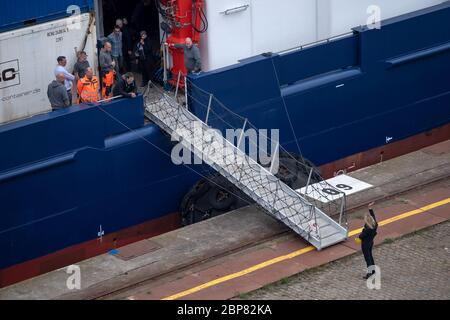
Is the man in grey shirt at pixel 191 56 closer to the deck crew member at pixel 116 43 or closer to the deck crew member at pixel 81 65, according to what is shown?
the deck crew member at pixel 116 43

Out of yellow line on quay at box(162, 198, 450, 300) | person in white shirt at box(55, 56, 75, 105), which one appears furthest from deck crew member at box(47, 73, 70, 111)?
yellow line on quay at box(162, 198, 450, 300)

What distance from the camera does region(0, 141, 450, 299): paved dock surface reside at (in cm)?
1586

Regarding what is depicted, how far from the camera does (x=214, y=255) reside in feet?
55.3

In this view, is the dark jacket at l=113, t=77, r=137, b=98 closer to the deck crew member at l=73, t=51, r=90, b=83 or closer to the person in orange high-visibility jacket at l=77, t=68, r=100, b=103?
the person in orange high-visibility jacket at l=77, t=68, r=100, b=103

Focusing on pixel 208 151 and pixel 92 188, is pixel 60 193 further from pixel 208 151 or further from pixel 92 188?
pixel 208 151

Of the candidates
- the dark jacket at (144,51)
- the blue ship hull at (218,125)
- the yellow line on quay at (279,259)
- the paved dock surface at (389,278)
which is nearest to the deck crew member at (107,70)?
the blue ship hull at (218,125)

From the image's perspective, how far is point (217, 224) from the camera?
58.7 ft

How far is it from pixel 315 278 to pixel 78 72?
15.4ft

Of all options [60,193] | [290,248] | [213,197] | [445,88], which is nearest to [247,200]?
[213,197]

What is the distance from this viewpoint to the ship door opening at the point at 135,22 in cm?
1945

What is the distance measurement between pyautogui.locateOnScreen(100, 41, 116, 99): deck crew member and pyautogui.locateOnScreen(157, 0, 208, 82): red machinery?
1.26m

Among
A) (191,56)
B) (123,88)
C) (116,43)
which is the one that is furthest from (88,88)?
(191,56)

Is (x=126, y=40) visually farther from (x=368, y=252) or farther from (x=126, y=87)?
(x=368, y=252)

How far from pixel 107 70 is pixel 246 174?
104 inches
